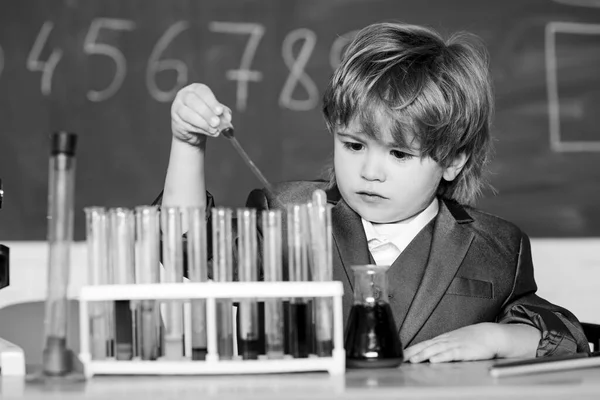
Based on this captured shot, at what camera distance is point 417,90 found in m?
1.19

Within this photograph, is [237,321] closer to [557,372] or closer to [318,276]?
[318,276]

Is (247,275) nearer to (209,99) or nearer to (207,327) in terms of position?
(207,327)

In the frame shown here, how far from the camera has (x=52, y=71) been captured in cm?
201

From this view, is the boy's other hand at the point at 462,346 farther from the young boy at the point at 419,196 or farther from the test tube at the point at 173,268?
the test tube at the point at 173,268

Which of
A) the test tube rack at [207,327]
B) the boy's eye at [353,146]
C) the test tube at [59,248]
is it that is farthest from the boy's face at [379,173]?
the test tube at [59,248]

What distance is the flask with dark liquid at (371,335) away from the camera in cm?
90

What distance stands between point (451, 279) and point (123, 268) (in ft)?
1.74

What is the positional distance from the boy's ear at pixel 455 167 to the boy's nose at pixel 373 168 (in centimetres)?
18

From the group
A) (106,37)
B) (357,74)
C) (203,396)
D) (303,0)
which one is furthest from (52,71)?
(203,396)

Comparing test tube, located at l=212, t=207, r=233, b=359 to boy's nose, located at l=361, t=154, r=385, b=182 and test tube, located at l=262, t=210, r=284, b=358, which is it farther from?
boy's nose, located at l=361, t=154, r=385, b=182

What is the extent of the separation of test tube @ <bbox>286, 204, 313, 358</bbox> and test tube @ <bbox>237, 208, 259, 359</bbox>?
38 millimetres

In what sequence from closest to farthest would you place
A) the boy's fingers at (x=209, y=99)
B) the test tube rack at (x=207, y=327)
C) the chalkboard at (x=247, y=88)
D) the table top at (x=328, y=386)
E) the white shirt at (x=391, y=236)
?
the table top at (x=328, y=386) → the test tube rack at (x=207, y=327) → the boy's fingers at (x=209, y=99) → the white shirt at (x=391, y=236) → the chalkboard at (x=247, y=88)

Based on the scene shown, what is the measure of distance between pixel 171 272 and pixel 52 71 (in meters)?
1.30

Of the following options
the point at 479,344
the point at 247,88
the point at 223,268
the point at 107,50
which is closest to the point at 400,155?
the point at 479,344
